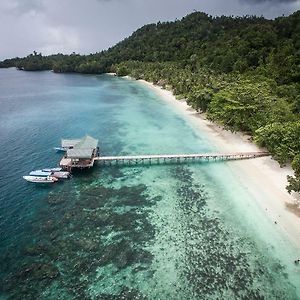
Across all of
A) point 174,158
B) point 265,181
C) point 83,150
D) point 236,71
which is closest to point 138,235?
point 83,150

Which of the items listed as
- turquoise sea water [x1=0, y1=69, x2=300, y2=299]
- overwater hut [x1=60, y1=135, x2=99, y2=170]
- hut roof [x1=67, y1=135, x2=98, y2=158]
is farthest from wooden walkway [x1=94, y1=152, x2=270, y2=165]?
hut roof [x1=67, y1=135, x2=98, y2=158]

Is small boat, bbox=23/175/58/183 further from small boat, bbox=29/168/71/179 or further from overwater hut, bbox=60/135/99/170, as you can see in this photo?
overwater hut, bbox=60/135/99/170

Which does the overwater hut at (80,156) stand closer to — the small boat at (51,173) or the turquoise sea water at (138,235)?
the turquoise sea water at (138,235)

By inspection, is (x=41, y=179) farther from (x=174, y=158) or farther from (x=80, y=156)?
(x=174, y=158)

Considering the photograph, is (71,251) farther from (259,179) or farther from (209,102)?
(209,102)

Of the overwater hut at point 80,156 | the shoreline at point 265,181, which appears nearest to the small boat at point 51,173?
the overwater hut at point 80,156
